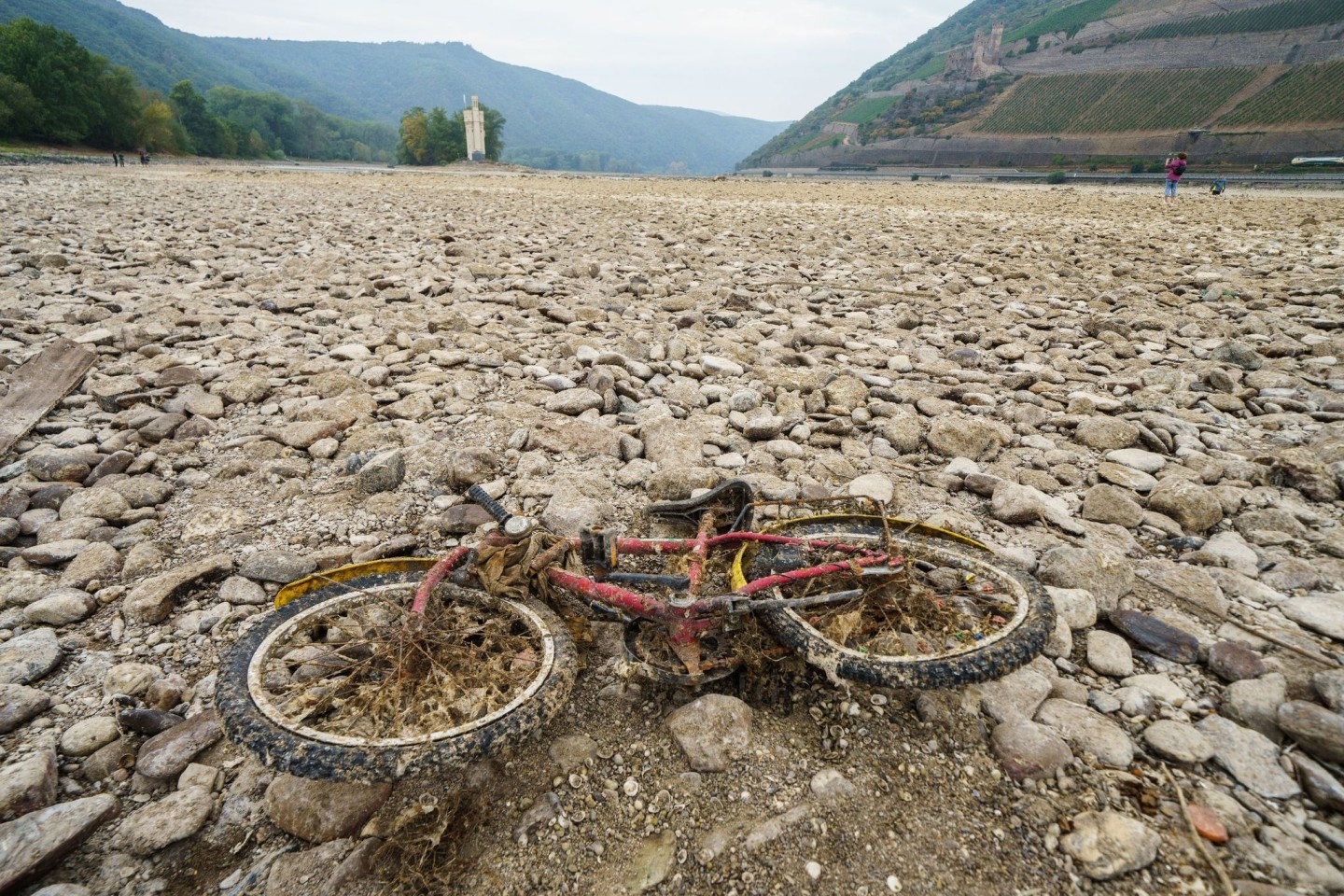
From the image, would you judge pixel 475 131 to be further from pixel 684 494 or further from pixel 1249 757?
pixel 1249 757

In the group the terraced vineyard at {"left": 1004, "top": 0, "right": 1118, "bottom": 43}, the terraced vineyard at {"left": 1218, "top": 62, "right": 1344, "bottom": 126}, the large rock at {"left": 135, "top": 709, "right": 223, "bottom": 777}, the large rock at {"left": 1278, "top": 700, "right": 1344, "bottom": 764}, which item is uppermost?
the terraced vineyard at {"left": 1004, "top": 0, "right": 1118, "bottom": 43}

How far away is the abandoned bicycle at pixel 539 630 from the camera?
6.36ft

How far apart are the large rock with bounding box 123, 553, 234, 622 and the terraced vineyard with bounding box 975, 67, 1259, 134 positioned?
107093mm

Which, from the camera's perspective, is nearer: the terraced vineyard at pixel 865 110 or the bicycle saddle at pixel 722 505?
the bicycle saddle at pixel 722 505

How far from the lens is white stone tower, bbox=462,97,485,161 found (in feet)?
240

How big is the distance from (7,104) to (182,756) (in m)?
72.6

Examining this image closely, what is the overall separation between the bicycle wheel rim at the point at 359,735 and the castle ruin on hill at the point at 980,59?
5598 inches

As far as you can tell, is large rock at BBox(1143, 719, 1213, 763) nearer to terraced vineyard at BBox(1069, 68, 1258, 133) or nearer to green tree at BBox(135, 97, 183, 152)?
green tree at BBox(135, 97, 183, 152)

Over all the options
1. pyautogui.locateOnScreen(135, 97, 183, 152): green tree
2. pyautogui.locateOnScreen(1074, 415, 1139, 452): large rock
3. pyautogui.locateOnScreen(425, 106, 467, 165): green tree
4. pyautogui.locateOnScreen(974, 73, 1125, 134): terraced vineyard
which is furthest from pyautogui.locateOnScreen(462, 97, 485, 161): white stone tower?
pyautogui.locateOnScreen(1074, 415, 1139, 452): large rock

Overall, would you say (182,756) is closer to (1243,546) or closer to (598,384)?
(598,384)

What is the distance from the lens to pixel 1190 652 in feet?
8.10

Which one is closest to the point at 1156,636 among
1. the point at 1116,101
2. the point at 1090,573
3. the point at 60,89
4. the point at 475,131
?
the point at 1090,573

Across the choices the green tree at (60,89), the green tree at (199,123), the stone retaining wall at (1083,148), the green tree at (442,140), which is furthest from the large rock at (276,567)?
the green tree at (199,123)

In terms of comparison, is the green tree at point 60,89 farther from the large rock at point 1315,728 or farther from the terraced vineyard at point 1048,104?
the terraced vineyard at point 1048,104
